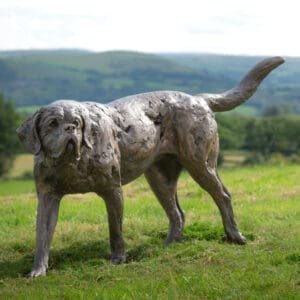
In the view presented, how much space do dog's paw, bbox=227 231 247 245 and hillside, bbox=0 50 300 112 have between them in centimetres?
9390

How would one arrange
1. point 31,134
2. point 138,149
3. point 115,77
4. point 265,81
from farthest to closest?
point 115,77
point 265,81
point 138,149
point 31,134

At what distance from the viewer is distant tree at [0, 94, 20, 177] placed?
55375 mm

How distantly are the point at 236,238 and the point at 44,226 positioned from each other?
2.55 m

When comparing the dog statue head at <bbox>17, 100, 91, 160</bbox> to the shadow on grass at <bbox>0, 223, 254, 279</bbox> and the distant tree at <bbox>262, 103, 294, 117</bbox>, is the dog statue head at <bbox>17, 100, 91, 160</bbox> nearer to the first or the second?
the shadow on grass at <bbox>0, 223, 254, 279</bbox>

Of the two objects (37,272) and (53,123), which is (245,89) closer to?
(53,123)

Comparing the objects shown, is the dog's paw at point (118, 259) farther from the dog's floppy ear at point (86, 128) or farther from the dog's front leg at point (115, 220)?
the dog's floppy ear at point (86, 128)

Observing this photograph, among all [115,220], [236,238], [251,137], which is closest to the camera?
[115,220]

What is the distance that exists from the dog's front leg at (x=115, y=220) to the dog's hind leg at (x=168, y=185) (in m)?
1.17

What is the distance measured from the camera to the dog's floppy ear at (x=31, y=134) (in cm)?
828

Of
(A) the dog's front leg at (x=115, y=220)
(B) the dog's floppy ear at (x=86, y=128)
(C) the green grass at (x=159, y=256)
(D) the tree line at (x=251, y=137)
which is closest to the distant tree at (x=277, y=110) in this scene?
(D) the tree line at (x=251, y=137)

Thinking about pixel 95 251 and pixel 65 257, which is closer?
pixel 65 257

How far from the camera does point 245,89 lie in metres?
10.4

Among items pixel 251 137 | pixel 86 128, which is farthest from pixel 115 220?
pixel 251 137

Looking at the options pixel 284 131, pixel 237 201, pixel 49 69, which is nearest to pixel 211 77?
pixel 49 69
